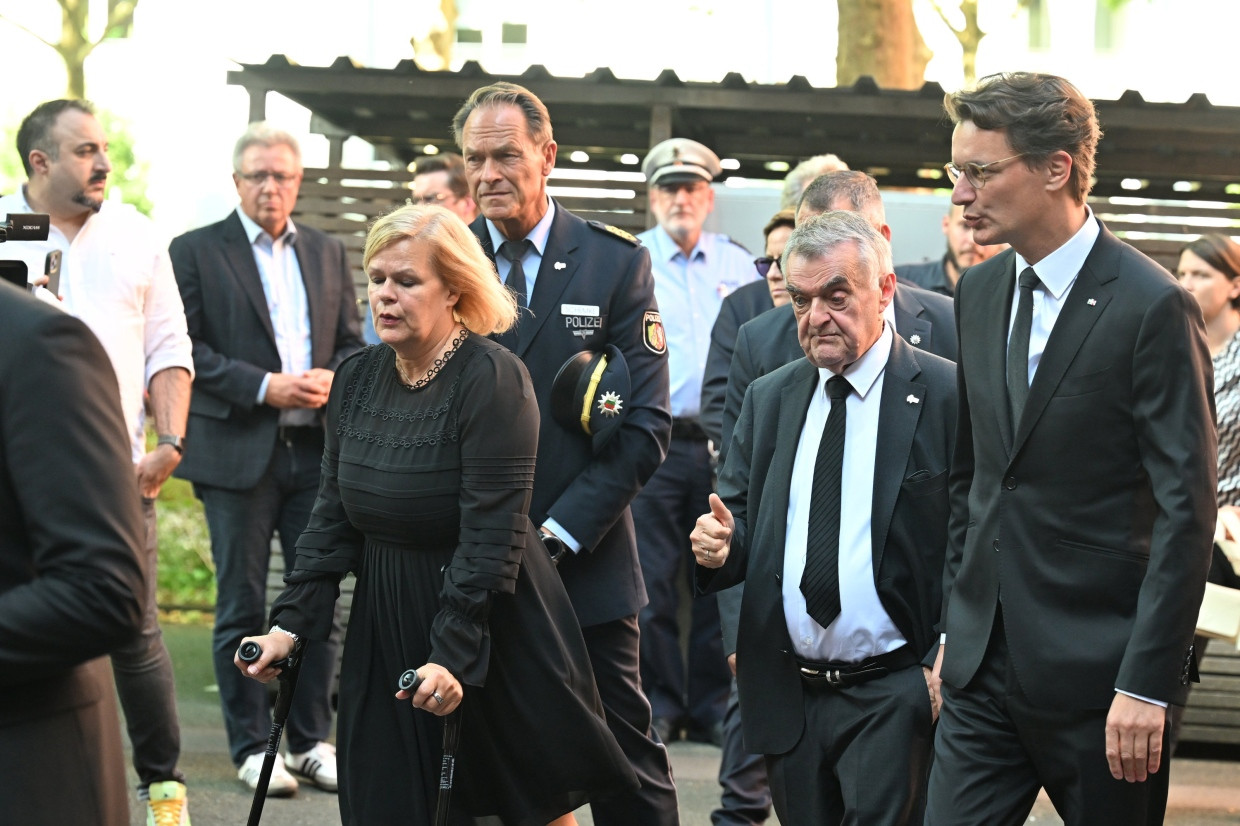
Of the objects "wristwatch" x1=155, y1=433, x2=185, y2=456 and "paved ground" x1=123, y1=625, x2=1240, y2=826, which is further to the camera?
"paved ground" x1=123, y1=625, x2=1240, y2=826

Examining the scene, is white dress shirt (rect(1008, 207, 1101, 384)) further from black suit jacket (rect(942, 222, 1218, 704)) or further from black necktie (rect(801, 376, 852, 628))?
black necktie (rect(801, 376, 852, 628))

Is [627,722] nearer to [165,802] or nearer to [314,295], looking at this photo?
[165,802]

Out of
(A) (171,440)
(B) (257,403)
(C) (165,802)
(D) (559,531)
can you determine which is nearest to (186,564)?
(B) (257,403)

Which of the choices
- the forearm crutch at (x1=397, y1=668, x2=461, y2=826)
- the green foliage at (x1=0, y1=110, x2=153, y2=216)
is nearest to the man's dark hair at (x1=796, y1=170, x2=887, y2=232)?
the forearm crutch at (x1=397, y1=668, x2=461, y2=826)

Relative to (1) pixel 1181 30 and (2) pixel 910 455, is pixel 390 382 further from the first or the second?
(1) pixel 1181 30

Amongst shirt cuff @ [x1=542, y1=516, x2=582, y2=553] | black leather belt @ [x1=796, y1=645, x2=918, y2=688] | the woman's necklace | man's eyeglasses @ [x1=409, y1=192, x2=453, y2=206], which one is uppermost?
man's eyeglasses @ [x1=409, y1=192, x2=453, y2=206]

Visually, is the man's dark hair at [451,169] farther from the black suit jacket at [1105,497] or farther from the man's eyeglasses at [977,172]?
the black suit jacket at [1105,497]

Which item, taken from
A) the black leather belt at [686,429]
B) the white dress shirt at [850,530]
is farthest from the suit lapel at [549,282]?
the black leather belt at [686,429]

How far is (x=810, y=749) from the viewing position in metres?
4.18

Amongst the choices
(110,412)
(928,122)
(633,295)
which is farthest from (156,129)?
(110,412)

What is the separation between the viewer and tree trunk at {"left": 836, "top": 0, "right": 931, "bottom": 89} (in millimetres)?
13492

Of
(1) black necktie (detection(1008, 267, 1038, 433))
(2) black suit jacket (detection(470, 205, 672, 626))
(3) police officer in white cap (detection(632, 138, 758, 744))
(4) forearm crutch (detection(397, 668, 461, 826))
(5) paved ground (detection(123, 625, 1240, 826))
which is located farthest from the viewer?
(3) police officer in white cap (detection(632, 138, 758, 744))

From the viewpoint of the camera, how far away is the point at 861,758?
4.06 m

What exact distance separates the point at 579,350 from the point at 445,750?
1410 millimetres
